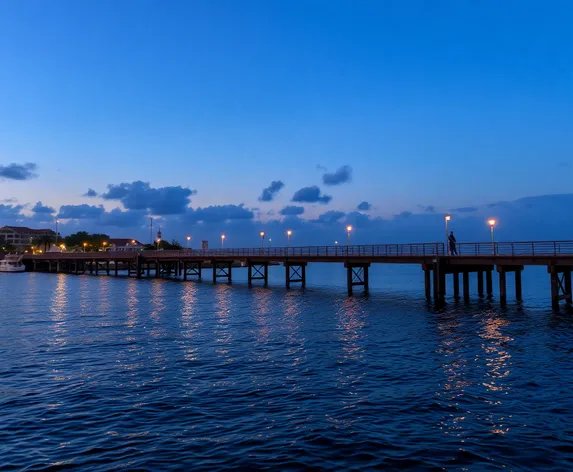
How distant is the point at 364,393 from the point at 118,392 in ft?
28.2

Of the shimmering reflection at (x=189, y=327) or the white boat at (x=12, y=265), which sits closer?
the shimmering reflection at (x=189, y=327)

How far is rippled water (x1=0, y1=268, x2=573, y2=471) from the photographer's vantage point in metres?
11.2

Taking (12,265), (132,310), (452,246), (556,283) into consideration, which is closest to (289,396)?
(132,310)

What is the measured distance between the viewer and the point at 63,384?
1708cm

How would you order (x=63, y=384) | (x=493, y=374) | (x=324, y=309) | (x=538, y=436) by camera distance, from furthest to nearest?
(x=324, y=309)
(x=493, y=374)
(x=63, y=384)
(x=538, y=436)

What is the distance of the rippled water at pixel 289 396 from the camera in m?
11.2

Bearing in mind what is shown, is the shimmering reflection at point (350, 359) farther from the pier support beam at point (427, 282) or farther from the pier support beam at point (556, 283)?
the pier support beam at point (556, 283)

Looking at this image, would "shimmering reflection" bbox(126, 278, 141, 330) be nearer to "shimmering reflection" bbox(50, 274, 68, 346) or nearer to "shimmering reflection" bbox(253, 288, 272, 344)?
"shimmering reflection" bbox(50, 274, 68, 346)

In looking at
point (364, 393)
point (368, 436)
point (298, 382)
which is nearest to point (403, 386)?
point (364, 393)

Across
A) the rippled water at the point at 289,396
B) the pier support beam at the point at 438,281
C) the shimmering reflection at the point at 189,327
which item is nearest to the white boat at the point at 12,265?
the shimmering reflection at the point at 189,327

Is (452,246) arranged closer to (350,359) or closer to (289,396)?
(350,359)

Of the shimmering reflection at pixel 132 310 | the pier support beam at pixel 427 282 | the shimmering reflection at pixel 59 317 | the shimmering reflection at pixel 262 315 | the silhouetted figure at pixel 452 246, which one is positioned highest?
the silhouetted figure at pixel 452 246

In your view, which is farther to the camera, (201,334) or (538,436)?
(201,334)

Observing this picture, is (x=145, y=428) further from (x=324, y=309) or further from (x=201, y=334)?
(x=324, y=309)
